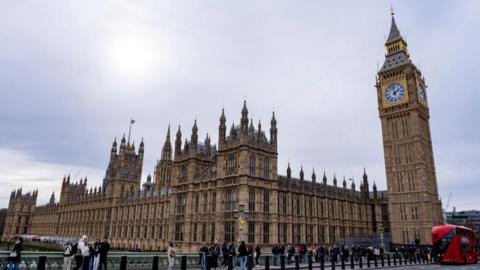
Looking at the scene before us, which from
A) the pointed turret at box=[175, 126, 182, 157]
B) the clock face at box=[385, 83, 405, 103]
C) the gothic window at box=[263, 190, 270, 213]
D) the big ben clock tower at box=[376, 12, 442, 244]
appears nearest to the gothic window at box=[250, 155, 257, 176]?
the gothic window at box=[263, 190, 270, 213]

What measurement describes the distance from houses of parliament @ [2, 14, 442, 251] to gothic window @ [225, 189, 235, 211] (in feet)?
0.46

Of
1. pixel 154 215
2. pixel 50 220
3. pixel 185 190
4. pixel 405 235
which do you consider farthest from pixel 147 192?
pixel 50 220

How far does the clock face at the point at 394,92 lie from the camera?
68.5 metres

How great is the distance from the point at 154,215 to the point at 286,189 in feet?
121

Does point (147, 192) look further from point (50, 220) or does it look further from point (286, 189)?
point (50, 220)

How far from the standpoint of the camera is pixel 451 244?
32.9 m

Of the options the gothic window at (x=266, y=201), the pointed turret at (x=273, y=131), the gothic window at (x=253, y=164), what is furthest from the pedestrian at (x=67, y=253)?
the pointed turret at (x=273, y=131)

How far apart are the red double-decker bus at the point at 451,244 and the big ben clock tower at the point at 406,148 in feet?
90.8

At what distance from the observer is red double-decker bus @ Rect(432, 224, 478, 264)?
3278 cm

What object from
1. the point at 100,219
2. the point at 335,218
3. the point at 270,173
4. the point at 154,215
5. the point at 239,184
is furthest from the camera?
the point at 100,219

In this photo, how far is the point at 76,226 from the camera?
111m

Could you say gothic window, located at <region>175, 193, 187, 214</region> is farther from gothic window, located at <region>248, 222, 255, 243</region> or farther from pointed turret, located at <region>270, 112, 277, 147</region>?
pointed turret, located at <region>270, 112, 277, 147</region>

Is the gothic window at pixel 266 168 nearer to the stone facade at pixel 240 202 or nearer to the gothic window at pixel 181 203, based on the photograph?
the stone facade at pixel 240 202

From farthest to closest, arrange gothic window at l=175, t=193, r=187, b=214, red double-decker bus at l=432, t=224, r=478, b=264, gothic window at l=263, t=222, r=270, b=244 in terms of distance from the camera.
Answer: gothic window at l=175, t=193, r=187, b=214
gothic window at l=263, t=222, r=270, b=244
red double-decker bus at l=432, t=224, r=478, b=264
